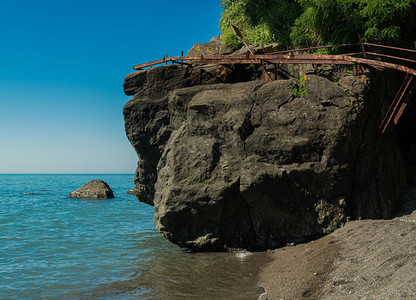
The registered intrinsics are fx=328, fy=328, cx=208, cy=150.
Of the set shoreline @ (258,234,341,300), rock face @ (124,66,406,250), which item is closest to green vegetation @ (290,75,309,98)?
rock face @ (124,66,406,250)

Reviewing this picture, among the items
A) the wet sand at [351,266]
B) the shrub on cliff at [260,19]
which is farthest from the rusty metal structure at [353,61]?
the shrub on cliff at [260,19]

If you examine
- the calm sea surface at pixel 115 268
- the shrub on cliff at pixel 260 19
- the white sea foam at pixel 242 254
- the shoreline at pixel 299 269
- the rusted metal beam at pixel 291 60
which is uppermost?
the shrub on cliff at pixel 260 19

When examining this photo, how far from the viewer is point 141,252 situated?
12.9 meters

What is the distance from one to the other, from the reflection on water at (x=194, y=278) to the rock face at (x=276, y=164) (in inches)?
28.4

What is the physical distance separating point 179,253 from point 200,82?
6676 millimetres

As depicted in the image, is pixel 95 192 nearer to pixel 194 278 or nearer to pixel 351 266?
pixel 194 278

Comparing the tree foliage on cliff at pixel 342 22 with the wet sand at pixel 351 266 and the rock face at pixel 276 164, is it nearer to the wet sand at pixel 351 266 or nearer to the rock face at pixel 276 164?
the rock face at pixel 276 164

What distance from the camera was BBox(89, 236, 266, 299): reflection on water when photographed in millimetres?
8125

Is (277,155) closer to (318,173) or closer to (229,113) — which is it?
(318,173)

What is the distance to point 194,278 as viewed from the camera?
925cm

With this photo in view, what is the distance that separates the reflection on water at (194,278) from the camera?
812 cm

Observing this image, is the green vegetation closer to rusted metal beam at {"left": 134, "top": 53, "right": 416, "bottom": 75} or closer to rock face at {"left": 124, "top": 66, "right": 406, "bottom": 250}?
rock face at {"left": 124, "top": 66, "right": 406, "bottom": 250}

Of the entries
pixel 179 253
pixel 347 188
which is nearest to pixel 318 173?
pixel 347 188

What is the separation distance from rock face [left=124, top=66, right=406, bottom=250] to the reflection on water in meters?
0.72
